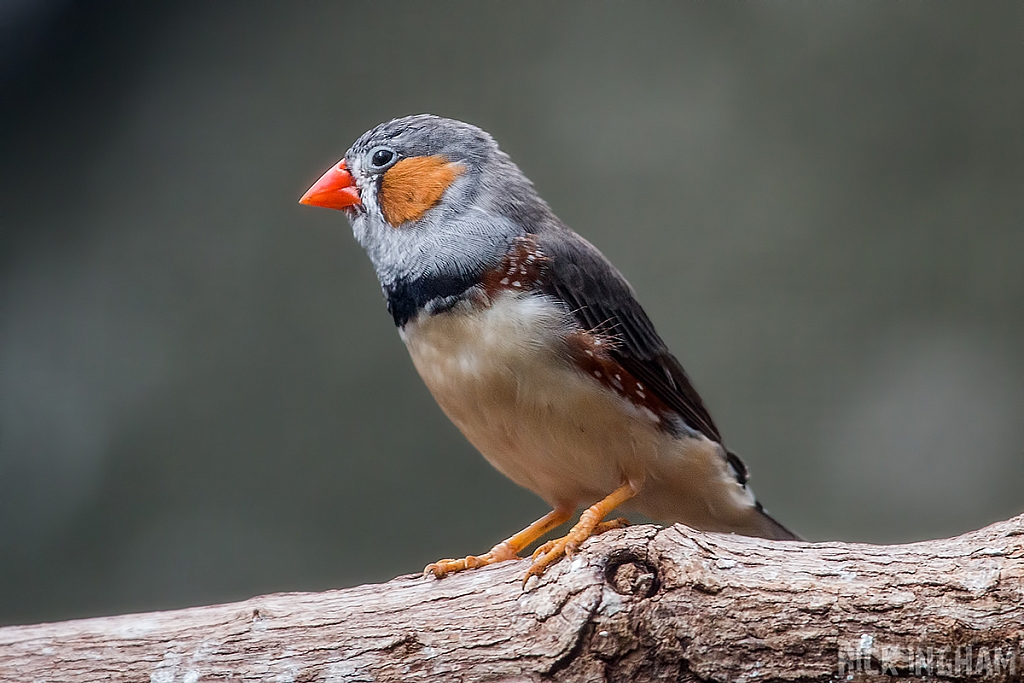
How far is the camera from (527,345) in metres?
2.36

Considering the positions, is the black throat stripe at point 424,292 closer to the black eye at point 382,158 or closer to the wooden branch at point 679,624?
the black eye at point 382,158

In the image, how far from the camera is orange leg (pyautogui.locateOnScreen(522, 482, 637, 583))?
2.22 m

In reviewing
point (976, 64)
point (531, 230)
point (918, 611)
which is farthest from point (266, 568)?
point (976, 64)

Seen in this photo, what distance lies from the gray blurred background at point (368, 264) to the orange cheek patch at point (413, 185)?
6.47ft

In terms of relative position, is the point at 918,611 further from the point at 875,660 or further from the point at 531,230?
the point at 531,230

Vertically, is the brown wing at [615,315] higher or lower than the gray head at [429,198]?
lower

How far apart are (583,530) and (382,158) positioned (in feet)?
4.14

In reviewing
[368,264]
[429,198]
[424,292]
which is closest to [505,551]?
[424,292]

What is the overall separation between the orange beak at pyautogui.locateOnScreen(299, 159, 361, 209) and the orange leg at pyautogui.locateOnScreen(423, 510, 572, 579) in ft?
3.67

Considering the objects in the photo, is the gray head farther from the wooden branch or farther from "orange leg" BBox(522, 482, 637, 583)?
the wooden branch

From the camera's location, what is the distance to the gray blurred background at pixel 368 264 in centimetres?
462

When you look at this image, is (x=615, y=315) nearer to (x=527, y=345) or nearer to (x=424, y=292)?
(x=527, y=345)

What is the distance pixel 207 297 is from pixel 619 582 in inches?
130

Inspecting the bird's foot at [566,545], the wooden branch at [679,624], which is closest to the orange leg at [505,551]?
the wooden branch at [679,624]
